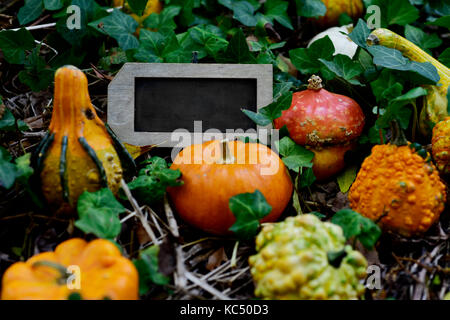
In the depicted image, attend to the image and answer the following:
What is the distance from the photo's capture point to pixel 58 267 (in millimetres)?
976

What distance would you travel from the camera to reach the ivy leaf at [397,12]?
1.90 metres

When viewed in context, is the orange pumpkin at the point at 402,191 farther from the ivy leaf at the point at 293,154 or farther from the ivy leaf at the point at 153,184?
the ivy leaf at the point at 153,184

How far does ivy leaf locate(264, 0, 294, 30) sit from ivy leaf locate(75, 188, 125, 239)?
1329 mm

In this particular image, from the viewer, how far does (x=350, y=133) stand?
1514mm

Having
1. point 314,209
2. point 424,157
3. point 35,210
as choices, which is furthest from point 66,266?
point 424,157

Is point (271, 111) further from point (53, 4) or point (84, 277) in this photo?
point (53, 4)

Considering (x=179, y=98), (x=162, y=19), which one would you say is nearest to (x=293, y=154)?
(x=179, y=98)

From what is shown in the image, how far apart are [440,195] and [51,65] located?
161 centimetres

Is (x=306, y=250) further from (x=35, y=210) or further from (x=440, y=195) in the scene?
(x=35, y=210)

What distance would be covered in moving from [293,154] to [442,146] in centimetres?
48

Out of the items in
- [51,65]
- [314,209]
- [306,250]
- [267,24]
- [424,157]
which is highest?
[267,24]

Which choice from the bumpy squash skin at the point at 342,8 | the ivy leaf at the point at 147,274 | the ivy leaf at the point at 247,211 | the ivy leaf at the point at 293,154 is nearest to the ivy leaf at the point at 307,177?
the ivy leaf at the point at 293,154

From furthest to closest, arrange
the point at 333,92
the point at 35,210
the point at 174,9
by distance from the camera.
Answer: the point at 174,9 → the point at 333,92 → the point at 35,210

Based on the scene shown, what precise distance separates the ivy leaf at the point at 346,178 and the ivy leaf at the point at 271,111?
358mm
